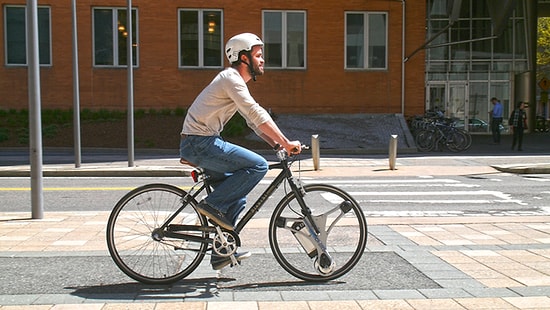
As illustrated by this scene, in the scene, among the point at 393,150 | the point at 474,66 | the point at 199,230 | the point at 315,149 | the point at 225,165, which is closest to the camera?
the point at 225,165

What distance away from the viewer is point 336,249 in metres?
5.27

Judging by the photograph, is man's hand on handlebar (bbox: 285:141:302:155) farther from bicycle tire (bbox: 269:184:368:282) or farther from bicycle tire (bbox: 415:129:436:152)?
bicycle tire (bbox: 415:129:436:152)

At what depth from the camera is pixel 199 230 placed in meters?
5.09

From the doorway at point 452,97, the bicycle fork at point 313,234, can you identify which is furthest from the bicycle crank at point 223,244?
the doorway at point 452,97

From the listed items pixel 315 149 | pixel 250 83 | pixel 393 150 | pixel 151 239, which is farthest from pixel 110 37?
pixel 151 239

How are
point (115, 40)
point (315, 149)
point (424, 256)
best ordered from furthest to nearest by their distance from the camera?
point (115, 40)
point (315, 149)
point (424, 256)

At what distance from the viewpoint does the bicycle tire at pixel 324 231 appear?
516cm

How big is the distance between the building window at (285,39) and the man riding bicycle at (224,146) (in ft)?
77.7

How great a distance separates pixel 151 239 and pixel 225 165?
0.90 metres

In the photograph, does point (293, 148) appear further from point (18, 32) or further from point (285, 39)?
point (18, 32)

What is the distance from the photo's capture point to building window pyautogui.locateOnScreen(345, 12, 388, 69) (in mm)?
28844

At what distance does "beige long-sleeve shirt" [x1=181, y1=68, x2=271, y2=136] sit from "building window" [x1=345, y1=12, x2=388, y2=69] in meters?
24.3

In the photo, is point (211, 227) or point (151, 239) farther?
point (151, 239)

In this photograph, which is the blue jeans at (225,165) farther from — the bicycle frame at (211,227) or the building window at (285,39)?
the building window at (285,39)
